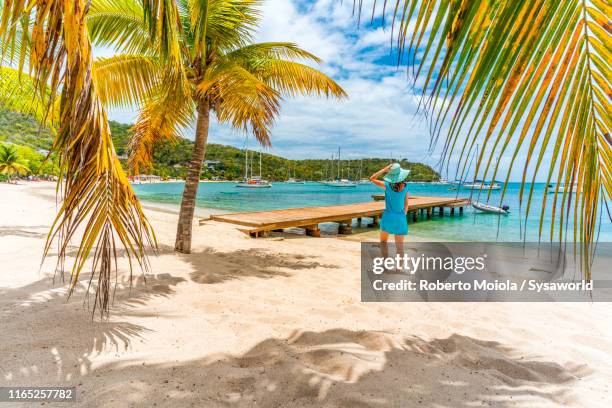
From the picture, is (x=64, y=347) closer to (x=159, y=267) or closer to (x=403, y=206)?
(x=159, y=267)

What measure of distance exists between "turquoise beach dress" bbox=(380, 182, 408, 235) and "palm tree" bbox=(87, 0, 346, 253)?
2332 millimetres

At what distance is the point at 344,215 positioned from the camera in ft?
46.8

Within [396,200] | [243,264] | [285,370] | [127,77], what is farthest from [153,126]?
[285,370]

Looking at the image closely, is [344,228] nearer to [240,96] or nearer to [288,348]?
[240,96]

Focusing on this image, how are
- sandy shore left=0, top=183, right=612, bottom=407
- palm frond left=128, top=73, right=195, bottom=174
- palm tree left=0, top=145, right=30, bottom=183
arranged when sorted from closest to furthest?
sandy shore left=0, top=183, right=612, bottom=407 → palm frond left=128, top=73, right=195, bottom=174 → palm tree left=0, top=145, right=30, bottom=183

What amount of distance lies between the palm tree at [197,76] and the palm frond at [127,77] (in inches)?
0.5

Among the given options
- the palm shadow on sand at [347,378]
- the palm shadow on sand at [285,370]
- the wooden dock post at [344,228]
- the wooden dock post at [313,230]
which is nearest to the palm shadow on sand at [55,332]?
the palm shadow on sand at [285,370]

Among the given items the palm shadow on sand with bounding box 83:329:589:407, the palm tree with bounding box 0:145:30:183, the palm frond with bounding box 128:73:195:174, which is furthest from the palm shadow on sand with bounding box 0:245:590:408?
the palm tree with bounding box 0:145:30:183

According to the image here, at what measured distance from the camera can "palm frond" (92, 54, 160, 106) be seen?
5133 mm

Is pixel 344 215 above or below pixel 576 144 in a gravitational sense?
below

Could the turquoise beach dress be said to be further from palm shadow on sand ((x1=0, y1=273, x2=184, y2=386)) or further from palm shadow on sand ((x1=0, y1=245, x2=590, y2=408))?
palm shadow on sand ((x1=0, y1=273, x2=184, y2=386))

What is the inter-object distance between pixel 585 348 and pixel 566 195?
116 inches

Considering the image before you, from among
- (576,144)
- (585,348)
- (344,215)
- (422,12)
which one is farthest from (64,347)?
(344,215)

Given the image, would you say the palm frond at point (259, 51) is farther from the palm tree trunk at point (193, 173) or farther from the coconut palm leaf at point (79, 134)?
the coconut palm leaf at point (79, 134)
